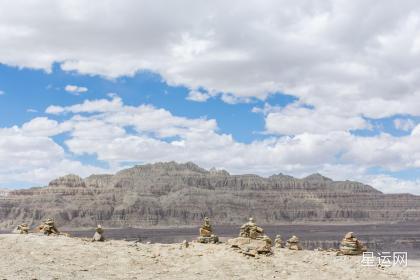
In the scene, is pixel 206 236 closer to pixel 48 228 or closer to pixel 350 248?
pixel 350 248

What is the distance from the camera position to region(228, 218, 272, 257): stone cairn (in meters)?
28.5

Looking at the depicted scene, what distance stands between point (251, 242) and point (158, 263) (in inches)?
230

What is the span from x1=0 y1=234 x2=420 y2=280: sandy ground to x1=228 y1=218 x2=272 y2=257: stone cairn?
516mm

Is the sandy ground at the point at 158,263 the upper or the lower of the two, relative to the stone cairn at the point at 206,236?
lower

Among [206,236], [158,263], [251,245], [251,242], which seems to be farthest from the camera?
[206,236]

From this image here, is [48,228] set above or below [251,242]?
above

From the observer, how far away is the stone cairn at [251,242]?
28.5m

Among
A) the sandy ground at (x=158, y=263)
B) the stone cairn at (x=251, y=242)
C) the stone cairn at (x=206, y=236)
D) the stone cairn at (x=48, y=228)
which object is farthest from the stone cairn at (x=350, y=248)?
the stone cairn at (x=48, y=228)

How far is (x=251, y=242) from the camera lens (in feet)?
97.1

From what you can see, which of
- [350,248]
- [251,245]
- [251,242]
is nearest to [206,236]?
[251,242]

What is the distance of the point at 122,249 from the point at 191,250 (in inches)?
135

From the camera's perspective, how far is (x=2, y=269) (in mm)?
21406

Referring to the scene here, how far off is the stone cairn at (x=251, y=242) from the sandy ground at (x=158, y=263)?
0.52m

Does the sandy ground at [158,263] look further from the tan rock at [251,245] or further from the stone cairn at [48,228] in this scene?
the stone cairn at [48,228]
